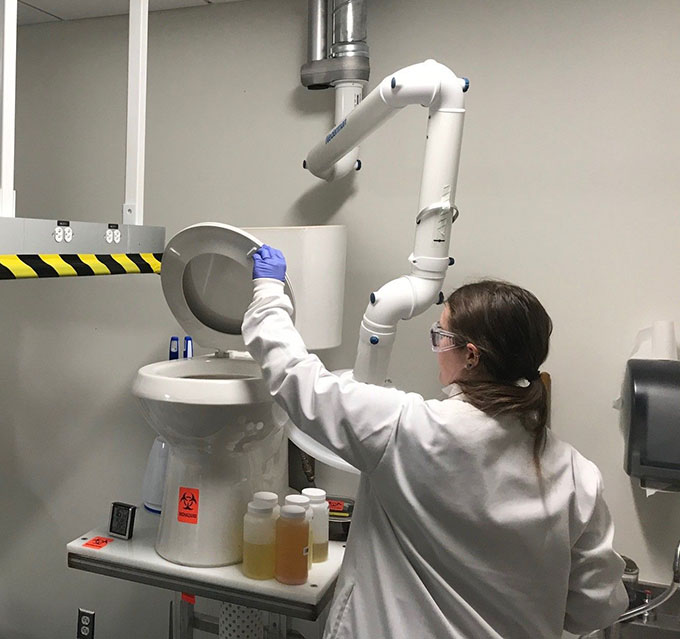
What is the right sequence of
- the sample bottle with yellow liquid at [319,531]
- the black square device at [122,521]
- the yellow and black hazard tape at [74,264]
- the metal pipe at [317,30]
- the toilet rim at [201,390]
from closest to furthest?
the yellow and black hazard tape at [74,264]
the toilet rim at [201,390]
the sample bottle with yellow liquid at [319,531]
the black square device at [122,521]
the metal pipe at [317,30]

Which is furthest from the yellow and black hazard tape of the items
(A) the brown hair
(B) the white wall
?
(A) the brown hair

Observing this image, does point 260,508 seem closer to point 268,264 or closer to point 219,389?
point 219,389

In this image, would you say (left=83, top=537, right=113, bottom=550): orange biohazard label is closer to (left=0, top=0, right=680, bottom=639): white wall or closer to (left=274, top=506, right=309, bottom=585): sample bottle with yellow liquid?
(left=274, top=506, right=309, bottom=585): sample bottle with yellow liquid

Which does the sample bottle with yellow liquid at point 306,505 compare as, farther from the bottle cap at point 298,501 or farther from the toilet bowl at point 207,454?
the toilet bowl at point 207,454

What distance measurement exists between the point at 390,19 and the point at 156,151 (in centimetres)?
83

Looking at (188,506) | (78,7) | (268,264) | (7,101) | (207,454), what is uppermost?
(78,7)

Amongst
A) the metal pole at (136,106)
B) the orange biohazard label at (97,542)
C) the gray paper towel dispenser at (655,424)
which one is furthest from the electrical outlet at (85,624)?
the gray paper towel dispenser at (655,424)

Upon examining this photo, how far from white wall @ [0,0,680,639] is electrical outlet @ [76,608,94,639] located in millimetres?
315

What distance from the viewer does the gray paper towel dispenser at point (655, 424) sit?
1.49 m

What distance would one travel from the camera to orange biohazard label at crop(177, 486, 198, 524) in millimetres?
1546

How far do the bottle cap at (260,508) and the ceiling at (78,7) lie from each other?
1.48 m

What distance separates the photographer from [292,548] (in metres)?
1.48

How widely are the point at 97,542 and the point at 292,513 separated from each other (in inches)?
20.1

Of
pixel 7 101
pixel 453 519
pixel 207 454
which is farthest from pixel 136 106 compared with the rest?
pixel 453 519
